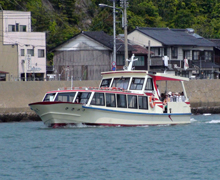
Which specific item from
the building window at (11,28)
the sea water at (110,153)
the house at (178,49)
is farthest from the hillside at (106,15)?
the sea water at (110,153)

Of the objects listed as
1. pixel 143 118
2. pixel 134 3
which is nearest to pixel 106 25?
pixel 134 3

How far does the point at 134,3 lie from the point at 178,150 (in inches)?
2224

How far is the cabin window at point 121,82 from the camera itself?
95.7 ft

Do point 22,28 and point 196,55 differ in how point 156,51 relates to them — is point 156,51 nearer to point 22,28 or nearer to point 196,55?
point 196,55

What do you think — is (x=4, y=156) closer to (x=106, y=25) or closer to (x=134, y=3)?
(x=106, y=25)

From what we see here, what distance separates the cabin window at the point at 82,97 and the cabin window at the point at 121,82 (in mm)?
3063

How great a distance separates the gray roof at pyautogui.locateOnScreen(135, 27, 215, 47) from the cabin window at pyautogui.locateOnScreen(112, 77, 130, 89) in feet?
105

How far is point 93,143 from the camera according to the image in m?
23.0

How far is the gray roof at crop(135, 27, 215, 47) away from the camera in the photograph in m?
62.3

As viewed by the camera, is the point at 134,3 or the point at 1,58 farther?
the point at 134,3

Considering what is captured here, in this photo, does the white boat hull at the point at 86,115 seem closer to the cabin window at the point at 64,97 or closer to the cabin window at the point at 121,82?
the cabin window at the point at 64,97

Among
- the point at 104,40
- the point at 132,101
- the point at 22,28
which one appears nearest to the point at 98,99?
the point at 132,101

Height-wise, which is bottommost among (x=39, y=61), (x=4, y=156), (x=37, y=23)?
(x=4, y=156)

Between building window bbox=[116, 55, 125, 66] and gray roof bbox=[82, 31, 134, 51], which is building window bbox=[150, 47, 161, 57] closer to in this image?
gray roof bbox=[82, 31, 134, 51]
